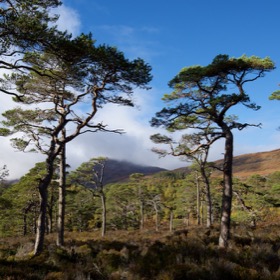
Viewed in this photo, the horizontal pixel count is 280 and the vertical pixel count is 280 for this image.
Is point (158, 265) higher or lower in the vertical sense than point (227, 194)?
lower

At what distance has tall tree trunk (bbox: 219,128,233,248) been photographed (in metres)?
12.4

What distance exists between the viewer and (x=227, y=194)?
1274 centimetres

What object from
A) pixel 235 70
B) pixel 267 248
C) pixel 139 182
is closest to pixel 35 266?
pixel 267 248

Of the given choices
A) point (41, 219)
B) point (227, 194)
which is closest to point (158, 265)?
point (227, 194)

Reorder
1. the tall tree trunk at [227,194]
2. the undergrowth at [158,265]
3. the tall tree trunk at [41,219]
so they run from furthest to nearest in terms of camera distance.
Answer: the tall tree trunk at [227,194] → the tall tree trunk at [41,219] → the undergrowth at [158,265]

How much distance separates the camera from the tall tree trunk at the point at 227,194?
12445 mm

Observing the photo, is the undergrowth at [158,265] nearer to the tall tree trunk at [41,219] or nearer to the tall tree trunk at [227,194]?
the tall tree trunk at [227,194]

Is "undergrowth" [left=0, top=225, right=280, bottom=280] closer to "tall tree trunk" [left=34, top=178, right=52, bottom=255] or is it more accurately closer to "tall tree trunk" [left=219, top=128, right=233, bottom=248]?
"tall tree trunk" [left=219, top=128, right=233, bottom=248]

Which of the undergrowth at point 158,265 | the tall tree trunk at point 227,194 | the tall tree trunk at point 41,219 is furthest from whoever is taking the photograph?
the tall tree trunk at point 227,194

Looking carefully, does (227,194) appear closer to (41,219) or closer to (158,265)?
(158,265)

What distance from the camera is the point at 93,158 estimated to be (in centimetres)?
2858

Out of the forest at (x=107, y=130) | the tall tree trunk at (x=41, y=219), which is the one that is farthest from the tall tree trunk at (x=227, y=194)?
the tall tree trunk at (x=41, y=219)

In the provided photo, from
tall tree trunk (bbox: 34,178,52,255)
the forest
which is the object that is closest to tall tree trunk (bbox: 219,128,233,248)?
the forest

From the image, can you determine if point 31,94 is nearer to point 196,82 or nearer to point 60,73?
point 60,73
